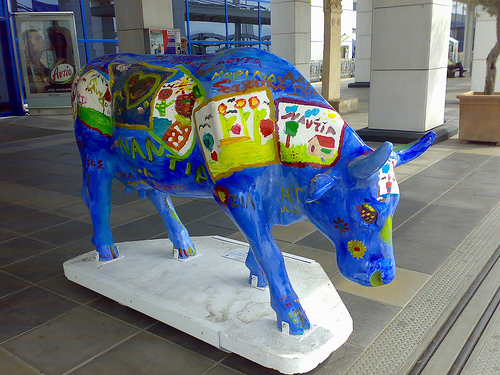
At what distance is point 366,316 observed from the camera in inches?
122

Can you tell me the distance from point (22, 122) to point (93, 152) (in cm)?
1164

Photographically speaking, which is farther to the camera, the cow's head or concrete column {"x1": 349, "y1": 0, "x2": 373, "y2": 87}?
concrete column {"x1": 349, "y1": 0, "x2": 373, "y2": 87}

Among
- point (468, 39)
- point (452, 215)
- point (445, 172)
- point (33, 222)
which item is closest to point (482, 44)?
point (445, 172)

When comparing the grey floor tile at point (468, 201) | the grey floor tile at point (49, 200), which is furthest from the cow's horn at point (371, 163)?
the grey floor tile at point (49, 200)

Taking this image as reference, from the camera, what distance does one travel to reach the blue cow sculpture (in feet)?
7.49

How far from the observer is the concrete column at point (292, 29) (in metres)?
15.0

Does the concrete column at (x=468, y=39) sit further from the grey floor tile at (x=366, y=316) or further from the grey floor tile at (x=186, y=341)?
the grey floor tile at (x=186, y=341)

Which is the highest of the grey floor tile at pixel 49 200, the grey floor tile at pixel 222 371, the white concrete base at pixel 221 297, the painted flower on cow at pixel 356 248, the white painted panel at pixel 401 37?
the white painted panel at pixel 401 37

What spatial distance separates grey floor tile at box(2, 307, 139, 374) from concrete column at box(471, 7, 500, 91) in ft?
47.4

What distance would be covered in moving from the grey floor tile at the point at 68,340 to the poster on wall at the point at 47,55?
13.5 meters

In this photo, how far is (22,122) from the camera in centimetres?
1352

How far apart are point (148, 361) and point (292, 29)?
1404 centimetres

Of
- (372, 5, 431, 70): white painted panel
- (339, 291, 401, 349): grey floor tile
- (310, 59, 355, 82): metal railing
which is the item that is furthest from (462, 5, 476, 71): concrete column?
(339, 291, 401, 349): grey floor tile

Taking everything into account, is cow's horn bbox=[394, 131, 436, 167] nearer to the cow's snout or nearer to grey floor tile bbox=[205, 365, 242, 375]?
the cow's snout
